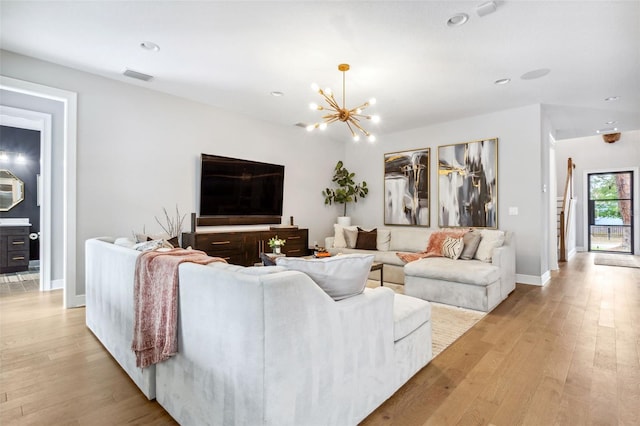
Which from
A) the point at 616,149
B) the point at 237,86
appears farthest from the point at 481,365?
the point at 616,149

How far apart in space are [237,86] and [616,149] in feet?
31.8

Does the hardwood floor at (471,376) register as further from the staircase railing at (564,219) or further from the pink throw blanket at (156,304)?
the staircase railing at (564,219)

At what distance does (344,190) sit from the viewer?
6.87 m

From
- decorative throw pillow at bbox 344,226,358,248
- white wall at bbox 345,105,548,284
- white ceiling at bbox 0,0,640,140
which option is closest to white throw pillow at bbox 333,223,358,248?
decorative throw pillow at bbox 344,226,358,248

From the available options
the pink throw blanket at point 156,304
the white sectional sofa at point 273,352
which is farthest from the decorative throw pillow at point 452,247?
the pink throw blanket at point 156,304

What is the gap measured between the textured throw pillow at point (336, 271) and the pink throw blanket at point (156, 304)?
17.5 inches

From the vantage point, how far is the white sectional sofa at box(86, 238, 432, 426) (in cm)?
121

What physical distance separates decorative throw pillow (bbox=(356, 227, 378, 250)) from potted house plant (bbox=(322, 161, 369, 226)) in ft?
3.56

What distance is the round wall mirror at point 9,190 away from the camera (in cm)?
555

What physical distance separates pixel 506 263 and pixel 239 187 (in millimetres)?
4020

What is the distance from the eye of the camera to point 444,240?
15.1 ft

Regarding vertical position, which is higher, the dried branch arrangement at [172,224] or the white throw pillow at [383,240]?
the dried branch arrangement at [172,224]

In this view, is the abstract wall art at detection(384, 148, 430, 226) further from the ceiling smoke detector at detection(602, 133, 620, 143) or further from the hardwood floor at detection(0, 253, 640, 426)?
the ceiling smoke detector at detection(602, 133, 620, 143)

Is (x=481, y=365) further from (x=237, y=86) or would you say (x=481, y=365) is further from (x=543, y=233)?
(x=237, y=86)
